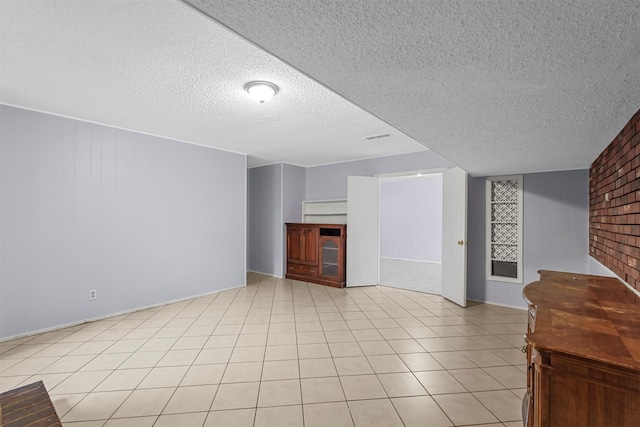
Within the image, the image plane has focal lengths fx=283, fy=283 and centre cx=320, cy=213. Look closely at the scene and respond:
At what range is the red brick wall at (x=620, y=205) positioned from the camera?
167cm

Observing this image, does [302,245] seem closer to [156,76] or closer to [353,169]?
[353,169]

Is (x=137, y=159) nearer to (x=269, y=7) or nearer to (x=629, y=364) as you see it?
(x=269, y=7)

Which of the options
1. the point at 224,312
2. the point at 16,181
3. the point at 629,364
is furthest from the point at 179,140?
the point at 629,364

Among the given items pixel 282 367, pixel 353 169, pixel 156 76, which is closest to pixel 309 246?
pixel 353 169

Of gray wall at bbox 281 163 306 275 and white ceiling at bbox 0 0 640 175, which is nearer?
white ceiling at bbox 0 0 640 175

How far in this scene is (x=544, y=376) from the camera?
100 cm

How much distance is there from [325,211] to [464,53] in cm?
543

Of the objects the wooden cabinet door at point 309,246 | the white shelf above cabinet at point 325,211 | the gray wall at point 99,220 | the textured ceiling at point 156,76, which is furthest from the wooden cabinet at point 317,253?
the textured ceiling at point 156,76

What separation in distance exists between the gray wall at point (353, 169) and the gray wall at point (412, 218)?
298cm

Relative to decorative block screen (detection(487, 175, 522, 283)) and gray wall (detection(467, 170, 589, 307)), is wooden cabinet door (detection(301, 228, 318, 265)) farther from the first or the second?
decorative block screen (detection(487, 175, 522, 283))

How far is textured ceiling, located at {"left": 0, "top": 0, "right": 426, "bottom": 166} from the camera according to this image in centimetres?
171

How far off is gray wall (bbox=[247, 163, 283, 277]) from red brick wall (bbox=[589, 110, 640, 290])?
16.0 ft

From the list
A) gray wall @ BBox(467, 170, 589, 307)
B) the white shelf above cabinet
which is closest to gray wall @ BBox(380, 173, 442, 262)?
the white shelf above cabinet

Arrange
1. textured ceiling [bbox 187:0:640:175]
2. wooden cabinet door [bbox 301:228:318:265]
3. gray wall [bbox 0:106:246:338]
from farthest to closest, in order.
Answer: wooden cabinet door [bbox 301:228:318:265]
gray wall [bbox 0:106:246:338]
textured ceiling [bbox 187:0:640:175]
